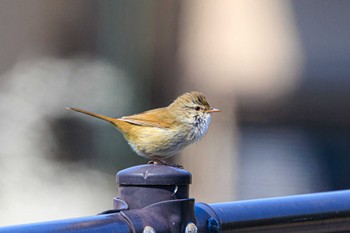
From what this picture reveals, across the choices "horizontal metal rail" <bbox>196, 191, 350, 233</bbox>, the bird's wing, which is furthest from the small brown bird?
"horizontal metal rail" <bbox>196, 191, 350, 233</bbox>

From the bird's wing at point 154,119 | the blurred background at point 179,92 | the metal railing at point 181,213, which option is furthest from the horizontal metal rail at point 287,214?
the blurred background at point 179,92

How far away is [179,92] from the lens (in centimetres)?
600

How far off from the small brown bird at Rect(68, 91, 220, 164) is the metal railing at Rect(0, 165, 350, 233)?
133cm

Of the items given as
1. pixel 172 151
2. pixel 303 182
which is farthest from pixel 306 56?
pixel 172 151

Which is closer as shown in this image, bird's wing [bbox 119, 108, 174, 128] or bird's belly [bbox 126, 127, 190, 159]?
bird's belly [bbox 126, 127, 190, 159]

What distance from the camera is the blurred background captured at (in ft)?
18.9

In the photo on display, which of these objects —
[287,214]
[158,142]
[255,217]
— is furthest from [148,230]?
[158,142]

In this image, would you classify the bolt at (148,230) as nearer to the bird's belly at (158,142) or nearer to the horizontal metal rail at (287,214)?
the horizontal metal rail at (287,214)

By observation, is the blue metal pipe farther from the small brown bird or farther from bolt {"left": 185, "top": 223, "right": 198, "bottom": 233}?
the small brown bird

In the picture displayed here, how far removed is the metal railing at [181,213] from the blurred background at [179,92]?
3.96m

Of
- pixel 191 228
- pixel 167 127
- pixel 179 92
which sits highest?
pixel 179 92

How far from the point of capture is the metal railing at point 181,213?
1.51m

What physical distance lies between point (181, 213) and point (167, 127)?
5.57 feet

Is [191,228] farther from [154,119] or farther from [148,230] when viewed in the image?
[154,119]
